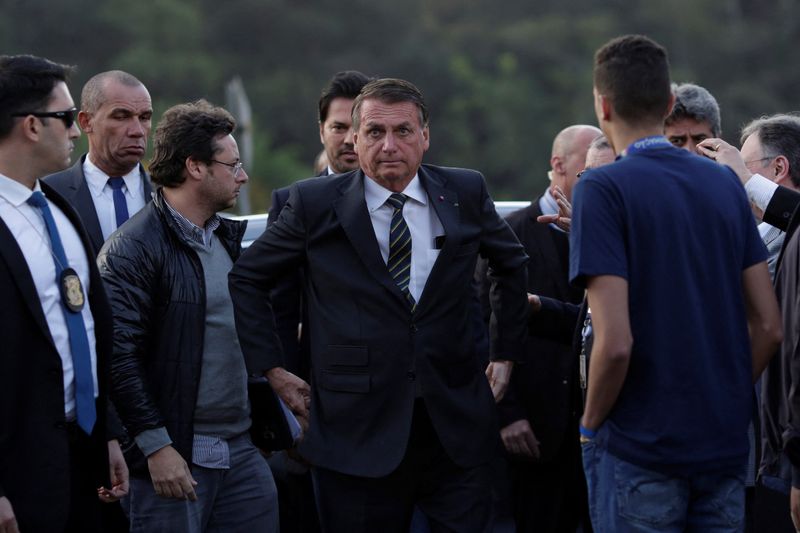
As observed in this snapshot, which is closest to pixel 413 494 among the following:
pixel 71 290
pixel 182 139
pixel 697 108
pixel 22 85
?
pixel 71 290

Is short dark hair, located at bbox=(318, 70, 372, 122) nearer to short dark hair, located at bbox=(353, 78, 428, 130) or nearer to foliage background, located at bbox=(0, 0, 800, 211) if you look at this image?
short dark hair, located at bbox=(353, 78, 428, 130)

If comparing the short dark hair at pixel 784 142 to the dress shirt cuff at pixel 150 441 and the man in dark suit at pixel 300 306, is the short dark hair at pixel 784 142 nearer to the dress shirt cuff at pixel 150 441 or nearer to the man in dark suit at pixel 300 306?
the man in dark suit at pixel 300 306

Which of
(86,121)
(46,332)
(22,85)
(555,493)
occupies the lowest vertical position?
(555,493)

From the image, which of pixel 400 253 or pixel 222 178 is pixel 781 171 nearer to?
pixel 400 253

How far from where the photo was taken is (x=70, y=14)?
49125 mm

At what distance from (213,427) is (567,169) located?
2398mm

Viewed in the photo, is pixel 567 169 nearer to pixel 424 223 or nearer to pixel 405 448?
pixel 424 223

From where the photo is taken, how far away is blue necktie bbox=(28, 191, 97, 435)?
4.23m

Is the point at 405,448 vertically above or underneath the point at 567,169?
underneath

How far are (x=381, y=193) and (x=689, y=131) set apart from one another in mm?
2004

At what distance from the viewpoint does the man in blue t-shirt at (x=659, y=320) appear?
12.4 feet

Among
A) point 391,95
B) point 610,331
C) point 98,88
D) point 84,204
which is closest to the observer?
point 610,331

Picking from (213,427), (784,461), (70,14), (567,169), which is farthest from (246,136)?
(70,14)

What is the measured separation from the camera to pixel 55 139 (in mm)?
4281
